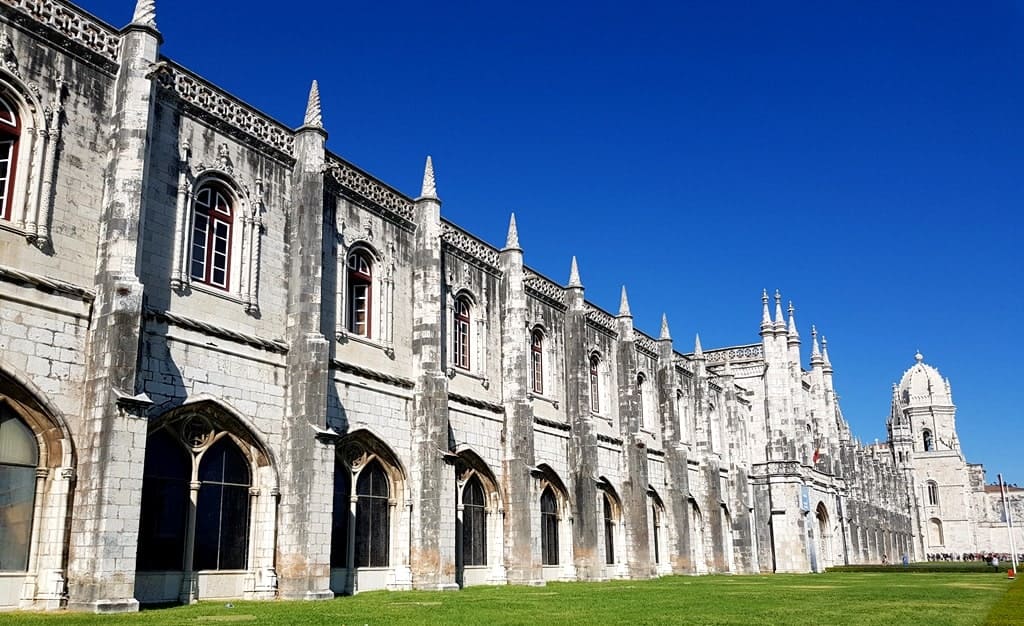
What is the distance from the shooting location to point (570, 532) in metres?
31.1

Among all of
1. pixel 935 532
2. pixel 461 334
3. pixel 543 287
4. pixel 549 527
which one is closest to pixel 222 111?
pixel 461 334

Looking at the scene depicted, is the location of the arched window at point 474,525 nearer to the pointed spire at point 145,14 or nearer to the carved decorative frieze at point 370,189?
the carved decorative frieze at point 370,189

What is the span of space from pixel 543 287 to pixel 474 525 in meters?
9.56

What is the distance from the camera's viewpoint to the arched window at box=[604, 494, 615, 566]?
34.4 m

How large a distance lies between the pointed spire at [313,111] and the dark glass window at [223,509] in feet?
26.1

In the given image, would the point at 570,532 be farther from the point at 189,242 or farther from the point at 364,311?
the point at 189,242

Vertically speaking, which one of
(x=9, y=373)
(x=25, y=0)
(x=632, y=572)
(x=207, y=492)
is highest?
(x=25, y=0)

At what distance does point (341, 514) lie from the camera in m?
21.4

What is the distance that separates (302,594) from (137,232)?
8.07 metres

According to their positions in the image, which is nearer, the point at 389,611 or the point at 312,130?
the point at 389,611

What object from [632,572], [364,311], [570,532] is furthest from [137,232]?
[632,572]

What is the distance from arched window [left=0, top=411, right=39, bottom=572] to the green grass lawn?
1.61m

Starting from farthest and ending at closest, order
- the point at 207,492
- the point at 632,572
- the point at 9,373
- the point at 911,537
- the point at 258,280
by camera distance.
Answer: the point at 911,537
the point at 632,572
the point at 258,280
the point at 207,492
the point at 9,373

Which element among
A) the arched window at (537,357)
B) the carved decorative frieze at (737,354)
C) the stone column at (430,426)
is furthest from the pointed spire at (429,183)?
the carved decorative frieze at (737,354)
